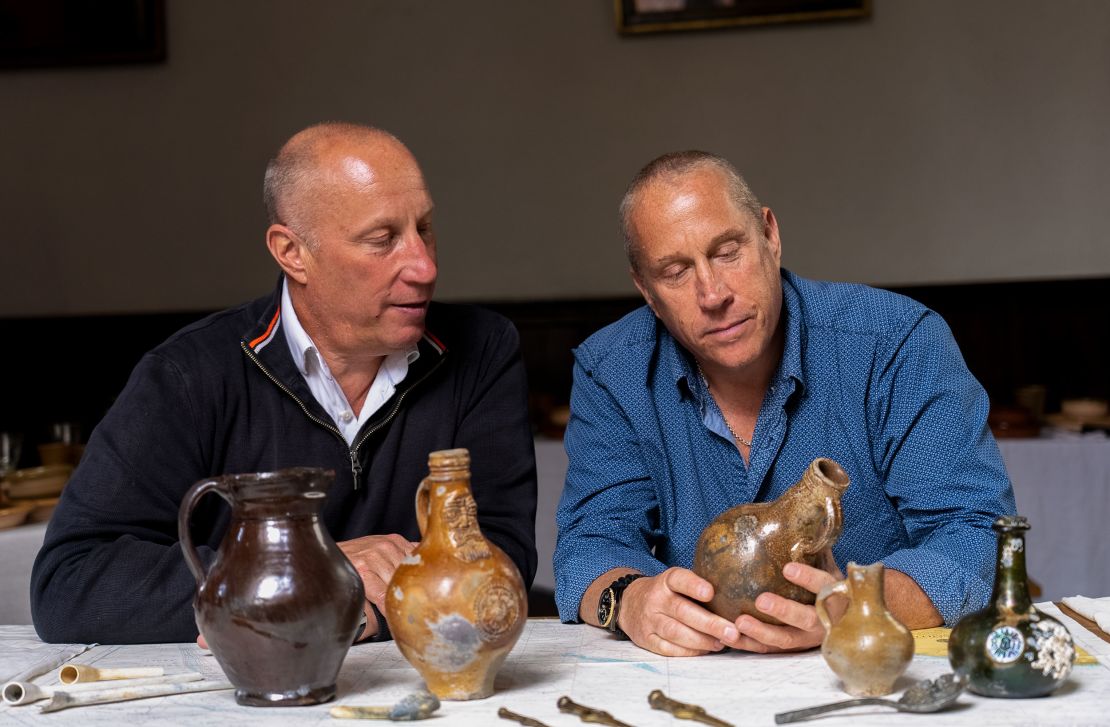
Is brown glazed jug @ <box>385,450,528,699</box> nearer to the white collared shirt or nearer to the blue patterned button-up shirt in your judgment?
the blue patterned button-up shirt

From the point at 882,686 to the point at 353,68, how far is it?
4910 millimetres

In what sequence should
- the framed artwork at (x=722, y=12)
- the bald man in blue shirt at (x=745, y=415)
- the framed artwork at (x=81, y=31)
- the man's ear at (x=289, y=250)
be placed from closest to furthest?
the bald man in blue shirt at (x=745, y=415) < the man's ear at (x=289, y=250) < the framed artwork at (x=722, y=12) < the framed artwork at (x=81, y=31)

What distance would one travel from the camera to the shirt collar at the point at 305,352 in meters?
2.29

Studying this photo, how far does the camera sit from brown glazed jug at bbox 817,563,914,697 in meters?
1.50

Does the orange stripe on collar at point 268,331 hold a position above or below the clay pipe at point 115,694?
above

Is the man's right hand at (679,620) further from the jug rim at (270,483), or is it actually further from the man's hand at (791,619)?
the jug rim at (270,483)

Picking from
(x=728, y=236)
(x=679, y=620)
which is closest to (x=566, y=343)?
(x=728, y=236)

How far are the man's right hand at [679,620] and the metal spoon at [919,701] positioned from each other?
0.91 feet

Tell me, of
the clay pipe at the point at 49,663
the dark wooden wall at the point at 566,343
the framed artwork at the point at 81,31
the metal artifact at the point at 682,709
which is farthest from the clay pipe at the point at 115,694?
the framed artwork at the point at 81,31

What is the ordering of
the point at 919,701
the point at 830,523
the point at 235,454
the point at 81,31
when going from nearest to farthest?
the point at 919,701 < the point at 830,523 < the point at 235,454 < the point at 81,31

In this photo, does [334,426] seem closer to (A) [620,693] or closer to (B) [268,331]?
(B) [268,331]

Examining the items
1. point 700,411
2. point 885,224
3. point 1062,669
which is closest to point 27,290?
point 885,224

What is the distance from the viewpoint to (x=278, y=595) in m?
1.50

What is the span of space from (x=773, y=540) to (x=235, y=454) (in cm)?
106
